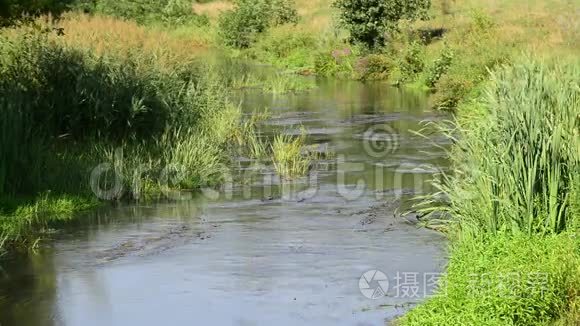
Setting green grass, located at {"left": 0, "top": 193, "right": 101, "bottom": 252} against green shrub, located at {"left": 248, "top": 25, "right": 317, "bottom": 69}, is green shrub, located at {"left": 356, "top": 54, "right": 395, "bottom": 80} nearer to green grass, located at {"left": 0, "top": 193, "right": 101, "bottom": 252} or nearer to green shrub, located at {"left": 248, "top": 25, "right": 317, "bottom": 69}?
green shrub, located at {"left": 248, "top": 25, "right": 317, "bottom": 69}

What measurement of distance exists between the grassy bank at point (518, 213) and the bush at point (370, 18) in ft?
84.4

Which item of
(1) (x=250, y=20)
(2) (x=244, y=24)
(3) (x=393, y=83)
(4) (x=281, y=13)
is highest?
(4) (x=281, y=13)

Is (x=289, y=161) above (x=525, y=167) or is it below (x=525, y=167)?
below

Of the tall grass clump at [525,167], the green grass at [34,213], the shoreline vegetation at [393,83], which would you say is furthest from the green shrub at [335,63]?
the tall grass clump at [525,167]

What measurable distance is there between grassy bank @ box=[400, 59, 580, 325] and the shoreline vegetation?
0.02m

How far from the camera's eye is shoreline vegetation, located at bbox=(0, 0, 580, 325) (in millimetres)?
7711

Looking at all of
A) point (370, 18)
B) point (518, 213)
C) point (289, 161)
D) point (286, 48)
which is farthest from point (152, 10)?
Result: point (518, 213)

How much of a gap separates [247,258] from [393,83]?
873 inches

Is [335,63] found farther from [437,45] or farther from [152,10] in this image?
[152,10]

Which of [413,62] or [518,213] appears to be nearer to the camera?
[518,213]

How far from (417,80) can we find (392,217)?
739 inches

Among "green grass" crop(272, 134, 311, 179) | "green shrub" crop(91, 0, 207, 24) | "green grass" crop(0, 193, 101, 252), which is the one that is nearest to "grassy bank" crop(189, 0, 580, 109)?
"green shrub" crop(91, 0, 207, 24)

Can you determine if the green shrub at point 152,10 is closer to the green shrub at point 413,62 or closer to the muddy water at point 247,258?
the green shrub at point 413,62

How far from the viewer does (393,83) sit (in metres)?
32.2
